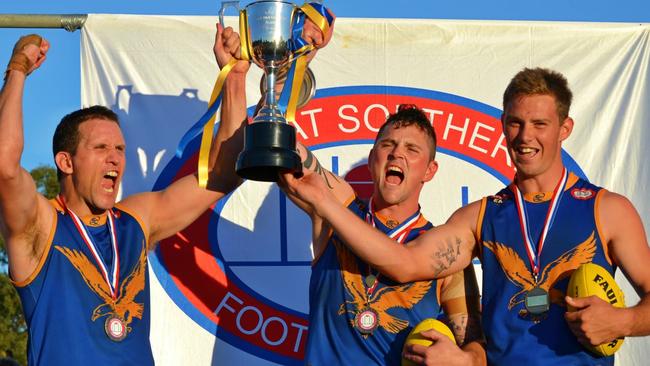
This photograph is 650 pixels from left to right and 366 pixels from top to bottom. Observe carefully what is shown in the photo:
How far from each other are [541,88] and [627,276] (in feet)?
2.95

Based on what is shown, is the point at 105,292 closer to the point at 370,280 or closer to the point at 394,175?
the point at 370,280

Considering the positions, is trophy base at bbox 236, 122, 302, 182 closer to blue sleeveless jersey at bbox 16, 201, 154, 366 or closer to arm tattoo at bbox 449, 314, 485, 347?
blue sleeveless jersey at bbox 16, 201, 154, 366

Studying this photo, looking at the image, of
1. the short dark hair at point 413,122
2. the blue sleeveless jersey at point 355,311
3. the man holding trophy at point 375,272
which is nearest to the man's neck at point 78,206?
the man holding trophy at point 375,272

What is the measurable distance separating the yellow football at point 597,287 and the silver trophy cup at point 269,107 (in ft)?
3.94

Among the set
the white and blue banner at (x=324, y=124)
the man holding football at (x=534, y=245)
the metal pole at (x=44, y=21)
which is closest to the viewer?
the man holding football at (x=534, y=245)

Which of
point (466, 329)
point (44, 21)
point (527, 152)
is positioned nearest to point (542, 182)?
point (527, 152)

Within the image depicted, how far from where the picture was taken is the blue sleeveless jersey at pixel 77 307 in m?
4.78

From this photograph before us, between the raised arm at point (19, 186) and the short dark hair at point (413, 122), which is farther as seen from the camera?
the short dark hair at point (413, 122)

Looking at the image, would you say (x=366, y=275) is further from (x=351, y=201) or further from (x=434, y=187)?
(x=434, y=187)

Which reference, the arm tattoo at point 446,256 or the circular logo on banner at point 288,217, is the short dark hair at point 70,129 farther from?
the arm tattoo at point 446,256

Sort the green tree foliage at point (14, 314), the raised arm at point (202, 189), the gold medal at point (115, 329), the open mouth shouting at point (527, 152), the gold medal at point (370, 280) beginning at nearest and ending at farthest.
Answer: the open mouth shouting at point (527, 152) → the gold medal at point (115, 329) → the gold medal at point (370, 280) → the raised arm at point (202, 189) → the green tree foliage at point (14, 314)

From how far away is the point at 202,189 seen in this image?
5.38m

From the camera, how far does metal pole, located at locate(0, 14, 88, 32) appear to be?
227 inches

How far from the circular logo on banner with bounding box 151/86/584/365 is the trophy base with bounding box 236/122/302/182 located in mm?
1536
